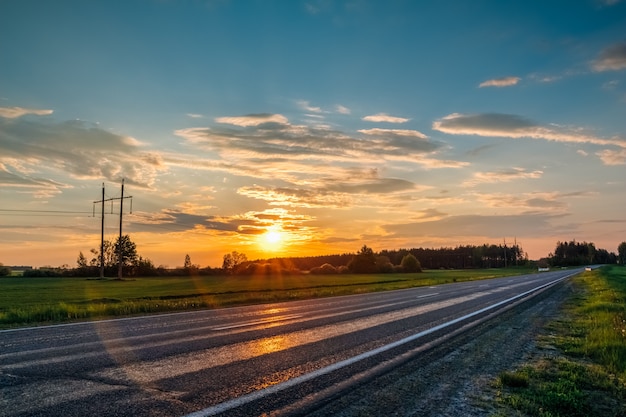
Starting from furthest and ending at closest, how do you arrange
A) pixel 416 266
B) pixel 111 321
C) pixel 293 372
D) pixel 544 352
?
pixel 416 266, pixel 111 321, pixel 544 352, pixel 293 372

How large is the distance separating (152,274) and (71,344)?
79.2 m

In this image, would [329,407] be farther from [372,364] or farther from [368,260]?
[368,260]

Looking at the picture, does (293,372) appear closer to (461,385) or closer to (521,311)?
(461,385)

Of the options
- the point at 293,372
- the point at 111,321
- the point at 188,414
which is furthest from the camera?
the point at 111,321

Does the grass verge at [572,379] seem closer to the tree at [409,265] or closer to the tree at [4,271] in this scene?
the tree at [4,271]

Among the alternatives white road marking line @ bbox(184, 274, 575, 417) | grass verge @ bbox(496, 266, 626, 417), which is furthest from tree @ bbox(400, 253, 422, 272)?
white road marking line @ bbox(184, 274, 575, 417)

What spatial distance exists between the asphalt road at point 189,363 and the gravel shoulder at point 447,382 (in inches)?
19.5

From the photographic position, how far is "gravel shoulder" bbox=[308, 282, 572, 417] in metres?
5.15

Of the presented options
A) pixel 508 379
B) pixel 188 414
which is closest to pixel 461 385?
pixel 508 379

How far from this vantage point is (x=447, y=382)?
21.0 feet

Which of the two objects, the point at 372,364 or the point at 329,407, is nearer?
the point at 329,407

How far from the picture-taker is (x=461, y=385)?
6293 mm

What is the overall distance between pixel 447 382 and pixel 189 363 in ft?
12.9

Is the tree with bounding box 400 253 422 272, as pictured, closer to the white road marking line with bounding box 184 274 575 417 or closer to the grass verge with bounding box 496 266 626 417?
the grass verge with bounding box 496 266 626 417
